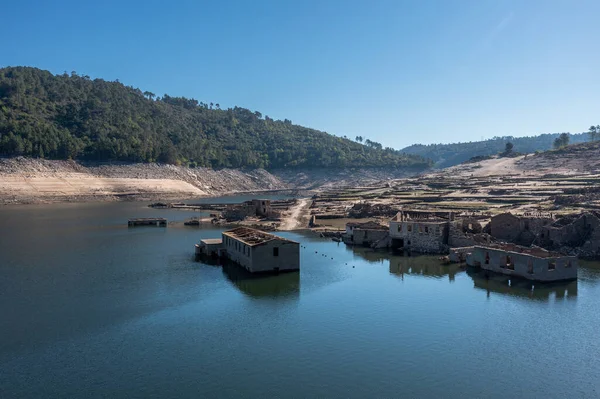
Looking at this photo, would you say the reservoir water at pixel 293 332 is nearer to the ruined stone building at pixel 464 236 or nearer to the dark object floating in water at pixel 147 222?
the ruined stone building at pixel 464 236

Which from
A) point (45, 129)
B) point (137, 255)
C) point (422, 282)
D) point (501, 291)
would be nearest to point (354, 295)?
point (422, 282)

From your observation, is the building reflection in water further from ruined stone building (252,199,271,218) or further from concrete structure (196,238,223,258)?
ruined stone building (252,199,271,218)

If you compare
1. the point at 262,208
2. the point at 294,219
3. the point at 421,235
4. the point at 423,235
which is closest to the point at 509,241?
the point at 423,235

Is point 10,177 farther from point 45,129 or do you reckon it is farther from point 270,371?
point 270,371

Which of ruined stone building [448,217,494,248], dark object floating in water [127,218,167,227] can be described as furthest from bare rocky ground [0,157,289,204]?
ruined stone building [448,217,494,248]

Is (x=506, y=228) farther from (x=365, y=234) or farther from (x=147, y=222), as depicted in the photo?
(x=147, y=222)
